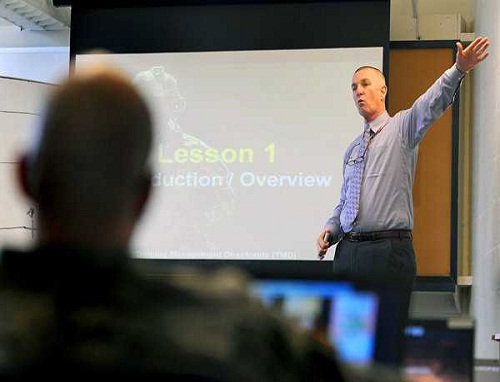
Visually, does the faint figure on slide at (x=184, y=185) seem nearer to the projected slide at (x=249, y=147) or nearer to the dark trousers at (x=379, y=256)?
the projected slide at (x=249, y=147)

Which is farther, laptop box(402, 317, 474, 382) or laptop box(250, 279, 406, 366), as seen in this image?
laptop box(402, 317, 474, 382)

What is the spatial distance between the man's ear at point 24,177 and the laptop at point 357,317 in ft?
0.75

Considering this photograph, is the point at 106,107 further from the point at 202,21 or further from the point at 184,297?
the point at 202,21

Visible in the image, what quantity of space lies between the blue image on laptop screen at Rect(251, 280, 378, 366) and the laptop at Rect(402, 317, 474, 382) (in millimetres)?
381

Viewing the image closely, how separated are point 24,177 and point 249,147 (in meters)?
4.83

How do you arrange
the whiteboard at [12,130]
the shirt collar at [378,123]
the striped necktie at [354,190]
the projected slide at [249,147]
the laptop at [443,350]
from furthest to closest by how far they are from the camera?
the whiteboard at [12,130] → the projected slide at [249,147] → the shirt collar at [378,123] → the striped necktie at [354,190] → the laptop at [443,350]

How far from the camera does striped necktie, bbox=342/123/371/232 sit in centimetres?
310

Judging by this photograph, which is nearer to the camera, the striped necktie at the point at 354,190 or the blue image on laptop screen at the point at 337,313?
the blue image on laptop screen at the point at 337,313

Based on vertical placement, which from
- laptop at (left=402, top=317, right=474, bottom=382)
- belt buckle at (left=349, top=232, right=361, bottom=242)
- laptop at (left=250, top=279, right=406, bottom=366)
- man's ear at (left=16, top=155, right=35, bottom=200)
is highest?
man's ear at (left=16, top=155, right=35, bottom=200)

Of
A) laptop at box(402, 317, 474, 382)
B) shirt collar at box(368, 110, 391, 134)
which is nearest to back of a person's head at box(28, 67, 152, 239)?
laptop at box(402, 317, 474, 382)

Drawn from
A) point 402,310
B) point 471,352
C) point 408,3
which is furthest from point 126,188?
point 408,3

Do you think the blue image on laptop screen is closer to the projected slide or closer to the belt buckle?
the belt buckle

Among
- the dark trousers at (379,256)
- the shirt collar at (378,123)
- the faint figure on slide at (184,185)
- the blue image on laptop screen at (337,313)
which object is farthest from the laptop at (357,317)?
the faint figure on slide at (184,185)

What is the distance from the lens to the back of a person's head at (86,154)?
0.70 metres
